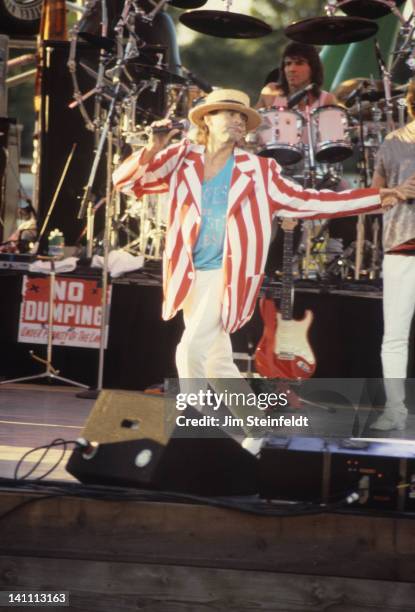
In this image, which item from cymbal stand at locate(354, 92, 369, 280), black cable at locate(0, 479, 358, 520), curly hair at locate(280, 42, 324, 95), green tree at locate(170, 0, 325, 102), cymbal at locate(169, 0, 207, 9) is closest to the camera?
black cable at locate(0, 479, 358, 520)

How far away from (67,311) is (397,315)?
316 cm

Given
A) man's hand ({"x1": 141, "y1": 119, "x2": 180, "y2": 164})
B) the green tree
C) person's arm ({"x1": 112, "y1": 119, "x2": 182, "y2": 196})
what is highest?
the green tree

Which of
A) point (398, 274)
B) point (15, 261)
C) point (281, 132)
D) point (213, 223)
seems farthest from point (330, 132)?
point (213, 223)

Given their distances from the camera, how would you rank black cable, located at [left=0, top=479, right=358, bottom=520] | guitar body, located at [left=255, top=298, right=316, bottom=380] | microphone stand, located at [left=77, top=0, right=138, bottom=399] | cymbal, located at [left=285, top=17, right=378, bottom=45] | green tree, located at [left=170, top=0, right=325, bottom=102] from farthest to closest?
1. green tree, located at [left=170, top=0, right=325, bottom=102]
2. cymbal, located at [left=285, top=17, right=378, bottom=45]
3. microphone stand, located at [left=77, top=0, right=138, bottom=399]
4. guitar body, located at [left=255, top=298, right=316, bottom=380]
5. black cable, located at [left=0, top=479, right=358, bottom=520]

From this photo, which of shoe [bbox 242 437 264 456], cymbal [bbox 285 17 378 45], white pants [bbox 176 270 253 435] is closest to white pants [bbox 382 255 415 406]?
white pants [bbox 176 270 253 435]

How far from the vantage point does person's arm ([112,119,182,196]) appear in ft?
17.9

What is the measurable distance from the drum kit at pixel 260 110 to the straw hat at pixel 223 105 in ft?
7.77

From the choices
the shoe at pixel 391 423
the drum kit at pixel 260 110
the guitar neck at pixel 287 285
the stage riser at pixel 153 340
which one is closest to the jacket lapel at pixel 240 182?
the shoe at pixel 391 423

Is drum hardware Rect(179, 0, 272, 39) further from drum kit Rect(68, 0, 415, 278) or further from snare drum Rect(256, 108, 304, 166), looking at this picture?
snare drum Rect(256, 108, 304, 166)

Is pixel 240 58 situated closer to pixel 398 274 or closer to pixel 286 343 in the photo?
pixel 286 343

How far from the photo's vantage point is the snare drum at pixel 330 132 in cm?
840

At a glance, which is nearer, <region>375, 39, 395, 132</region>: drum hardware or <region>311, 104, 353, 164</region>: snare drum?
<region>311, 104, 353, 164</region>: snare drum

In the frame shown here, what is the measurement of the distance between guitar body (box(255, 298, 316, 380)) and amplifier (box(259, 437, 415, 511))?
3438 millimetres

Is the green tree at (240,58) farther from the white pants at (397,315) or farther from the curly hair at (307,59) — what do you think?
the white pants at (397,315)
